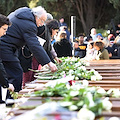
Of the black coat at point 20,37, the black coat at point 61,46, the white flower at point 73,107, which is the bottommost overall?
the white flower at point 73,107

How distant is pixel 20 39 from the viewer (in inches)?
172

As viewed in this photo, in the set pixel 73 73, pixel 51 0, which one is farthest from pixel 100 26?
pixel 73 73

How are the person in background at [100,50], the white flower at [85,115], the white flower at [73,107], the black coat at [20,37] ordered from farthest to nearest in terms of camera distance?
1. the person in background at [100,50]
2. the black coat at [20,37]
3. the white flower at [73,107]
4. the white flower at [85,115]

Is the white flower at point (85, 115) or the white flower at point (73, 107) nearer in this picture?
the white flower at point (85, 115)

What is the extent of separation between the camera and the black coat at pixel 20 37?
4.07m

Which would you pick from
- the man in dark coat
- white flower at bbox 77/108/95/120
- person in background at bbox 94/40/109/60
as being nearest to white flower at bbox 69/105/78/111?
white flower at bbox 77/108/95/120

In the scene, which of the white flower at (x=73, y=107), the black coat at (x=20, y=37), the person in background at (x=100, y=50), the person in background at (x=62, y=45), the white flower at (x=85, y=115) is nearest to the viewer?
the white flower at (x=85, y=115)

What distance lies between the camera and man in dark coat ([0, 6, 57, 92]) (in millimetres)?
4082

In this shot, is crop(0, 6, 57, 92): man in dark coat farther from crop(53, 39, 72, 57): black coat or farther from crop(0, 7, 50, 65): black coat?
crop(53, 39, 72, 57): black coat

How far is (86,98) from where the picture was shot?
186cm

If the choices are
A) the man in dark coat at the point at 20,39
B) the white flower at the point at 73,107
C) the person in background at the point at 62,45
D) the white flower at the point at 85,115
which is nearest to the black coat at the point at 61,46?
the person in background at the point at 62,45

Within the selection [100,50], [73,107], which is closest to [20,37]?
[73,107]

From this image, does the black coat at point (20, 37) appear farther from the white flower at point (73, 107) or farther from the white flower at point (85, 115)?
the white flower at point (85, 115)

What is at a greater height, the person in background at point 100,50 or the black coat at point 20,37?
the black coat at point 20,37
